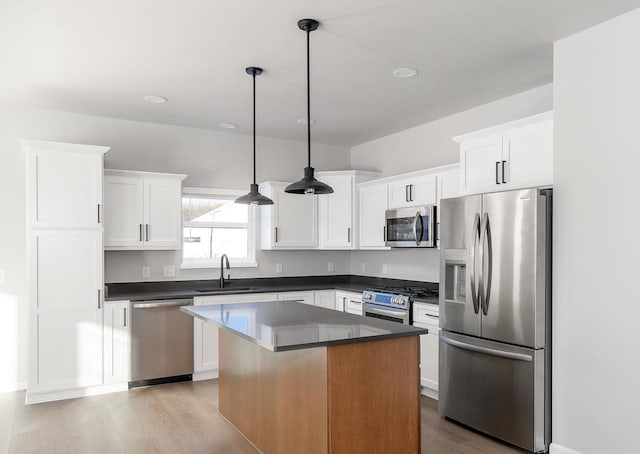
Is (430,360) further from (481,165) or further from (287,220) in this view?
(287,220)

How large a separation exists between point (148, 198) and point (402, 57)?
9.56 ft

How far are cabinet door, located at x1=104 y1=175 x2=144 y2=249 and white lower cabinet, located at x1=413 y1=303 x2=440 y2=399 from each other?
283 cm

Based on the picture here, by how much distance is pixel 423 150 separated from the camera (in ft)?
17.6

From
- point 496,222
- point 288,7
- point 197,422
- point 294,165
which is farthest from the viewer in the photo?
point 294,165

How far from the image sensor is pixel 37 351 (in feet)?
14.0

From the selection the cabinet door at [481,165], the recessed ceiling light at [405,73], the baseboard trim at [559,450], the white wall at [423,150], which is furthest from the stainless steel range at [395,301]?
the recessed ceiling light at [405,73]

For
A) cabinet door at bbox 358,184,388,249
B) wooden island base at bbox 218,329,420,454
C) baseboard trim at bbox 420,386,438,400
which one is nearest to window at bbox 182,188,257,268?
cabinet door at bbox 358,184,388,249

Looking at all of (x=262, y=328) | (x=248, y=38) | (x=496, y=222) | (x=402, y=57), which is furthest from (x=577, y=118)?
(x=262, y=328)

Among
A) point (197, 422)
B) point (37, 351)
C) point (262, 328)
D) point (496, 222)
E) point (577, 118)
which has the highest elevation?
point (577, 118)

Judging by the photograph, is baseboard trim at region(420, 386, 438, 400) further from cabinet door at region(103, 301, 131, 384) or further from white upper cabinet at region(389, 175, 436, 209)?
cabinet door at region(103, 301, 131, 384)

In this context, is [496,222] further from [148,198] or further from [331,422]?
[148,198]

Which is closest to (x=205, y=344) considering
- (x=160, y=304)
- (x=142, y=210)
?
(x=160, y=304)

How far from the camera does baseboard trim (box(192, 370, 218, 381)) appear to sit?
4.98 meters

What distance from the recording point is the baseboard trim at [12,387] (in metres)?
4.58
